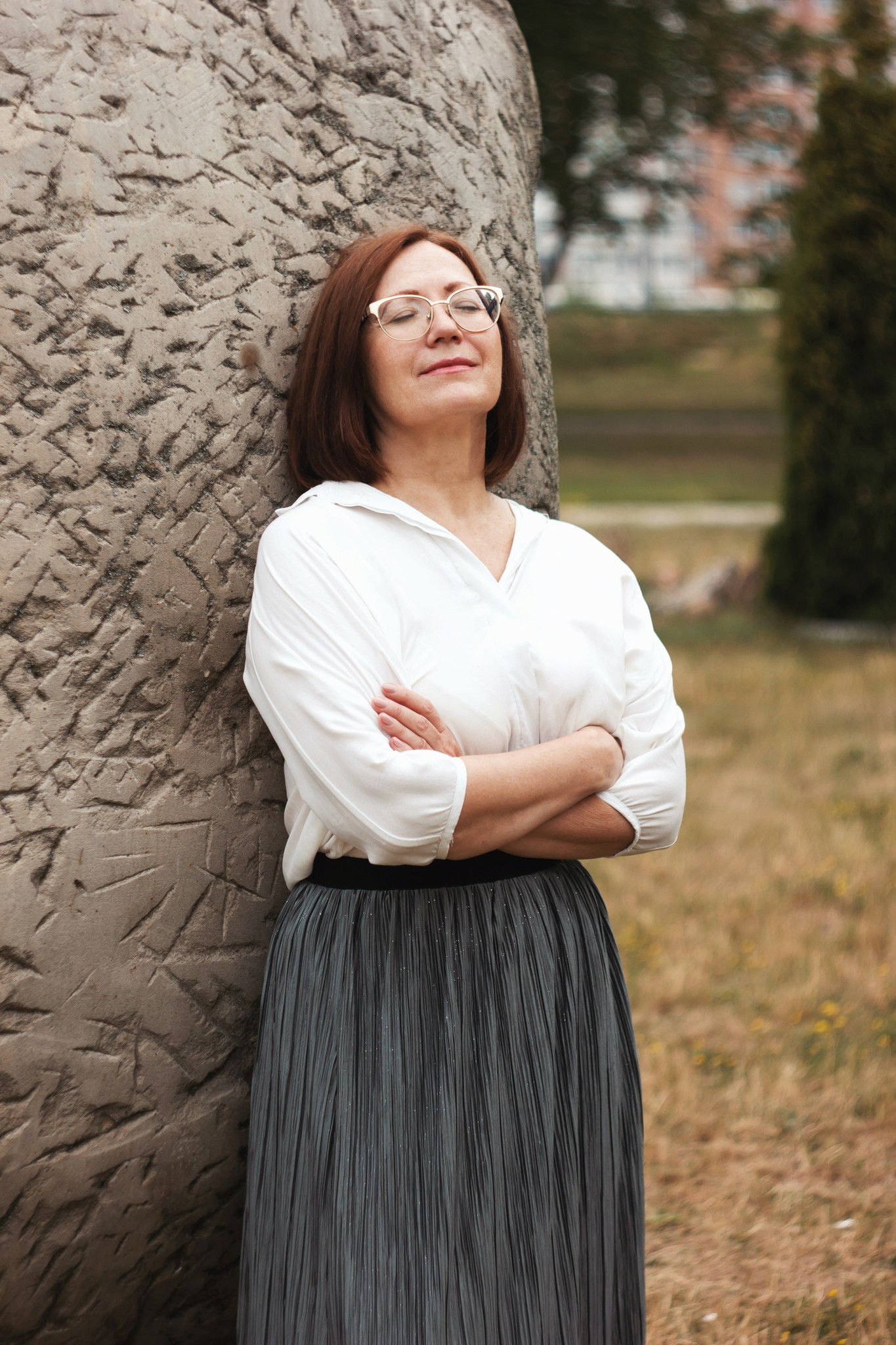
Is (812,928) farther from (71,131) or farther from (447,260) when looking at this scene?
(71,131)

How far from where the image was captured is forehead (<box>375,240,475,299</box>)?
197cm

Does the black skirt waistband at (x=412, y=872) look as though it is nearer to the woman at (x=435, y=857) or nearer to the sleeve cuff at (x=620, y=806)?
the woman at (x=435, y=857)

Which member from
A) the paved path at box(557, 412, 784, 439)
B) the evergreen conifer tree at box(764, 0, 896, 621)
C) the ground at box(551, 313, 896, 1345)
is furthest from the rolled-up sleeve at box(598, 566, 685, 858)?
the paved path at box(557, 412, 784, 439)

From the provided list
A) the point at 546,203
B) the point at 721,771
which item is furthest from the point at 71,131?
the point at 546,203

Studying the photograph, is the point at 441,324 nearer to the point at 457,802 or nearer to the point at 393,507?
the point at 393,507

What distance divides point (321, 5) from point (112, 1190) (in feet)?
6.11

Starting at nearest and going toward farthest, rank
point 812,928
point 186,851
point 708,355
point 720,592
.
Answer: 1. point 186,851
2. point 812,928
3. point 720,592
4. point 708,355

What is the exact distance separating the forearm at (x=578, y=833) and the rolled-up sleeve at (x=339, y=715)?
0.14 m

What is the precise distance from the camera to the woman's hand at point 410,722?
1.73m

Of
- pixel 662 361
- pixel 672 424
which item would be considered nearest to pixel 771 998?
pixel 672 424

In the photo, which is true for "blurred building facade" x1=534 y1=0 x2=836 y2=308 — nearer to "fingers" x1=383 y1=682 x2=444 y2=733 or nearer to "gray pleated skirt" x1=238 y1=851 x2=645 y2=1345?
"fingers" x1=383 y1=682 x2=444 y2=733

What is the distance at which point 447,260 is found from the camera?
79.4 inches

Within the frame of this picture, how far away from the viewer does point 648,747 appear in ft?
6.40

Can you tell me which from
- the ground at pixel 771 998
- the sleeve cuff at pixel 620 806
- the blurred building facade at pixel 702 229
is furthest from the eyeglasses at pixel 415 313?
the ground at pixel 771 998
